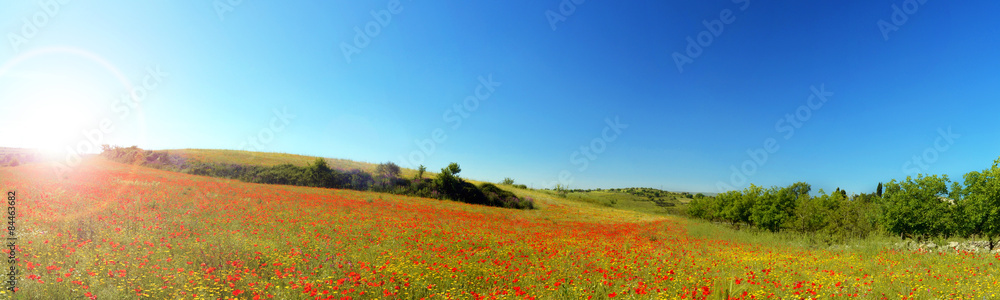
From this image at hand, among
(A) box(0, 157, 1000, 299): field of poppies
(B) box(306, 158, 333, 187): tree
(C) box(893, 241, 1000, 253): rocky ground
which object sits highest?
(B) box(306, 158, 333, 187): tree

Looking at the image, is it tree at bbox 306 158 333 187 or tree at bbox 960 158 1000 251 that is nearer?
tree at bbox 960 158 1000 251

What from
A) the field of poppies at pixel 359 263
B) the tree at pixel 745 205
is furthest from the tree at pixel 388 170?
the tree at pixel 745 205

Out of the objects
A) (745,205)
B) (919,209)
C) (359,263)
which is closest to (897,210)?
(919,209)

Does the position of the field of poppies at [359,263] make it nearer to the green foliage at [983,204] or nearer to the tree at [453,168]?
the green foliage at [983,204]

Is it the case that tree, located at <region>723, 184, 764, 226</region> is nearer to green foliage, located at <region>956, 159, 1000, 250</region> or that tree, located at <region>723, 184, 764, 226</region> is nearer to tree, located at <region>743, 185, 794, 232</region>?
tree, located at <region>743, 185, 794, 232</region>

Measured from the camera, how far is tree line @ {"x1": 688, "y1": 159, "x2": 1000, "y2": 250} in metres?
14.7

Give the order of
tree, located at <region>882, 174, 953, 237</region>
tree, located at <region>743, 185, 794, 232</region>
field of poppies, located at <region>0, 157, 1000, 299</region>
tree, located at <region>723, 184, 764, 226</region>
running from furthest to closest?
1. tree, located at <region>723, 184, 764, 226</region>
2. tree, located at <region>743, 185, 794, 232</region>
3. tree, located at <region>882, 174, 953, 237</region>
4. field of poppies, located at <region>0, 157, 1000, 299</region>

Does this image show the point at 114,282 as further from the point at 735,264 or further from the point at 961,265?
the point at 961,265

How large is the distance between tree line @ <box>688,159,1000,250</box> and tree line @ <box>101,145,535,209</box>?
23523mm

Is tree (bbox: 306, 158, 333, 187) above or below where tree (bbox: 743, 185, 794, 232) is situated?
above

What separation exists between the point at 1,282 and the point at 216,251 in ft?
10.5

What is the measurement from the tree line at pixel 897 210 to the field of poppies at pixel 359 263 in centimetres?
425

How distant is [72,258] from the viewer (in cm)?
709

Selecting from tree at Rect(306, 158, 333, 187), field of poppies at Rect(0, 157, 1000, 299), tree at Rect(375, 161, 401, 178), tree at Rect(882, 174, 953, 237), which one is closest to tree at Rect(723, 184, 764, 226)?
tree at Rect(882, 174, 953, 237)
